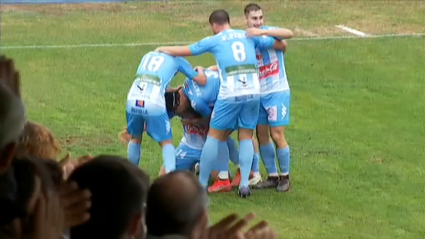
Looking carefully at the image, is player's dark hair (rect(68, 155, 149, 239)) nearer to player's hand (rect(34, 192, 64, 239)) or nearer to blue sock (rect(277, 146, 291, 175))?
player's hand (rect(34, 192, 64, 239))

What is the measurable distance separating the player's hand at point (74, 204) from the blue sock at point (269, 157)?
19.5 ft

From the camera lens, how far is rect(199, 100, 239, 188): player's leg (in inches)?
311

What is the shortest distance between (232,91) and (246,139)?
0.47 meters

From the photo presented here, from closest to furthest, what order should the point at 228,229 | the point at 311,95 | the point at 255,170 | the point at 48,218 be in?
the point at 48,218 < the point at 228,229 < the point at 255,170 < the point at 311,95

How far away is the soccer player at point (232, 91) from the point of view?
7.86m

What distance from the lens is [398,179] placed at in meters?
8.57

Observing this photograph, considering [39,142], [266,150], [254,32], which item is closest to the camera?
[39,142]

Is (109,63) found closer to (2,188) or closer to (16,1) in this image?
(16,1)

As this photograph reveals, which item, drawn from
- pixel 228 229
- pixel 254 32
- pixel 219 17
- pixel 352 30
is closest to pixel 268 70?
pixel 254 32

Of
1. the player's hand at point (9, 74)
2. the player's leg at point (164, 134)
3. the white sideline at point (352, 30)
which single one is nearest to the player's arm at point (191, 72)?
the player's leg at point (164, 134)

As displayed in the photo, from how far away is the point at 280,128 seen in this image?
825 cm

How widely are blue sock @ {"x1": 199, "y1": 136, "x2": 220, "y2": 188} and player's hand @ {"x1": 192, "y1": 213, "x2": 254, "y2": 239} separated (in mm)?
5239

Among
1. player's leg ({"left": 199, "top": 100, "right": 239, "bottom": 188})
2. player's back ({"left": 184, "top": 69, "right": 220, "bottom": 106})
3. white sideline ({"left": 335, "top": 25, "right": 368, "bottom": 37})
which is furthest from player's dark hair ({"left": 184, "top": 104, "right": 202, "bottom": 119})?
white sideline ({"left": 335, "top": 25, "right": 368, "bottom": 37})

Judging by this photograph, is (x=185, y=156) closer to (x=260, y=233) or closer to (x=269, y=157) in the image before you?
(x=269, y=157)
